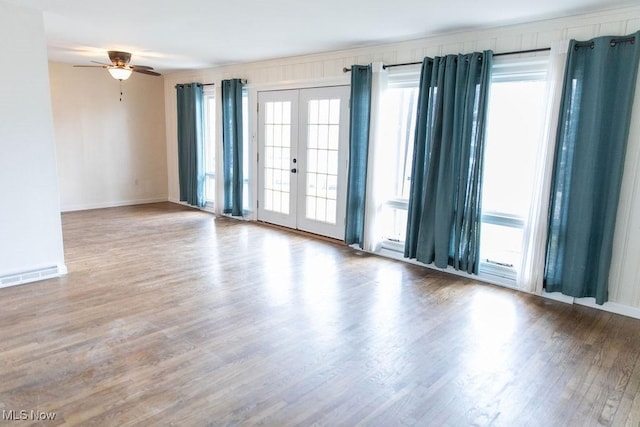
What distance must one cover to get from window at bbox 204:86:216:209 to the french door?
1290 millimetres

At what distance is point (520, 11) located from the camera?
355 centimetres

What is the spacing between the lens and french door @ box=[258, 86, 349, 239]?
564 centimetres

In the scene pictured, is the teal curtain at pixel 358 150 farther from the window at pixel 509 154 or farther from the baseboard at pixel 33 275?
the baseboard at pixel 33 275

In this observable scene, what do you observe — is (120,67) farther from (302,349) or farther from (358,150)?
(302,349)

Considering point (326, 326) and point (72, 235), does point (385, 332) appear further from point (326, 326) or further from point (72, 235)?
point (72, 235)

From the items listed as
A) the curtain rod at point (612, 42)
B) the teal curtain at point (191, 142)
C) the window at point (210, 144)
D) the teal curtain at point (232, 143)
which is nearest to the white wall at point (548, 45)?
the curtain rod at point (612, 42)

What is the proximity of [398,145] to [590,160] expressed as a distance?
2.07 meters

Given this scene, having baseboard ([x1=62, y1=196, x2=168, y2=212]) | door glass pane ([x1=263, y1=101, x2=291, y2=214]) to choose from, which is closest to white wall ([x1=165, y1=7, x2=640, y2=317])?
door glass pane ([x1=263, y1=101, x2=291, y2=214])

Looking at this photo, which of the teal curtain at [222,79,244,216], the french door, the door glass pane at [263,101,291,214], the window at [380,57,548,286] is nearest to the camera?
the window at [380,57,548,286]

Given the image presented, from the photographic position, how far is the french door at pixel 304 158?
564 cm

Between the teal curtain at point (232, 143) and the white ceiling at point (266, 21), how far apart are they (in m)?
1.05

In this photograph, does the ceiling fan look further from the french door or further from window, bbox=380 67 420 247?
window, bbox=380 67 420 247

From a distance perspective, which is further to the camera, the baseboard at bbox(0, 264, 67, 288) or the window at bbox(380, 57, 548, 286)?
the window at bbox(380, 57, 548, 286)

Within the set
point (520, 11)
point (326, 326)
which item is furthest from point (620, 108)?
point (326, 326)
